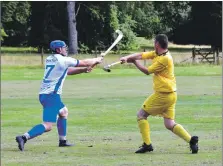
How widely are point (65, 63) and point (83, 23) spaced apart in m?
58.8

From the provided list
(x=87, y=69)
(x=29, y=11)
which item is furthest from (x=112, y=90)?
(x=29, y=11)

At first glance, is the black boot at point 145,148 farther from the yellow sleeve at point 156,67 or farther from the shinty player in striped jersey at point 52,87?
the shinty player in striped jersey at point 52,87

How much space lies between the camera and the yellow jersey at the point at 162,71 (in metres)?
12.7

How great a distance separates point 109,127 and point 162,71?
400cm

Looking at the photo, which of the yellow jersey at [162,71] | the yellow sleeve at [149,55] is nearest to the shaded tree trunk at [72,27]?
the yellow sleeve at [149,55]

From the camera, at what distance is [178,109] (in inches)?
816

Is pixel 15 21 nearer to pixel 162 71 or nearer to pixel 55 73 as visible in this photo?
pixel 55 73

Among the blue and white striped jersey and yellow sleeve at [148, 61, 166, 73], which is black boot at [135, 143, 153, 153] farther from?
the blue and white striped jersey

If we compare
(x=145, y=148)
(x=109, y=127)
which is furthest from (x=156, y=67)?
(x=109, y=127)

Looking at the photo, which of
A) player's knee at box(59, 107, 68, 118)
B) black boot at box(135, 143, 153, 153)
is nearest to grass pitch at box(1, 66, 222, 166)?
black boot at box(135, 143, 153, 153)

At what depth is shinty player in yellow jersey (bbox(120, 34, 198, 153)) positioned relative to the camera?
12.7m

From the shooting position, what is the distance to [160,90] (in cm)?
1287

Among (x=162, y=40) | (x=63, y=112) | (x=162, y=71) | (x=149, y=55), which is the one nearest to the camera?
(x=162, y=40)

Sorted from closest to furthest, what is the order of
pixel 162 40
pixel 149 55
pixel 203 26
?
1. pixel 162 40
2. pixel 149 55
3. pixel 203 26
